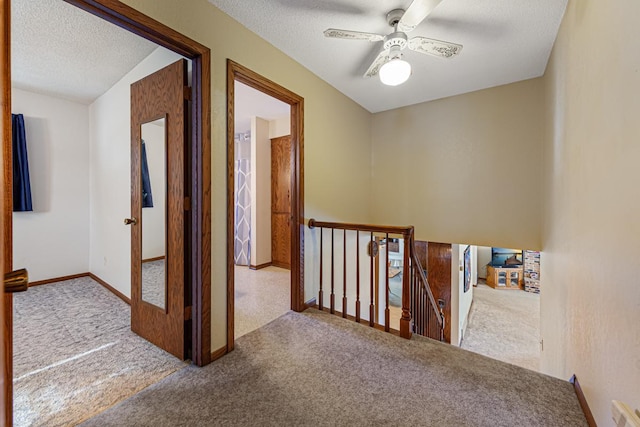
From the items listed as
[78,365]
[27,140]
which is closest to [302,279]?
[78,365]

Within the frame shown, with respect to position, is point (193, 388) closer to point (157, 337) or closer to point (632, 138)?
point (157, 337)

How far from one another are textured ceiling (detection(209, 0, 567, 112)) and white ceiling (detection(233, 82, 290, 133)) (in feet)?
3.43

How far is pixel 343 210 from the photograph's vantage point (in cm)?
321

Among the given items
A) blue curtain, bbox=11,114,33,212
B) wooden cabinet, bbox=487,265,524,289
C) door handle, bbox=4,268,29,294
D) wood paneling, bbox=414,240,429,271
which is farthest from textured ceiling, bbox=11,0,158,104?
wooden cabinet, bbox=487,265,524,289

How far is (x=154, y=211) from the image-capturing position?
79.7 inches

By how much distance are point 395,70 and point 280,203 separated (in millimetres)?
3095

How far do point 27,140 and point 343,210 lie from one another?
3992 millimetres

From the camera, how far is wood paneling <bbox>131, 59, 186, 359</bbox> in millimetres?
1770

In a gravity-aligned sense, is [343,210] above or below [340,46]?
below

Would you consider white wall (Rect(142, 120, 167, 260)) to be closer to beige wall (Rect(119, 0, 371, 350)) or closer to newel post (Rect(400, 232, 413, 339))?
beige wall (Rect(119, 0, 371, 350))

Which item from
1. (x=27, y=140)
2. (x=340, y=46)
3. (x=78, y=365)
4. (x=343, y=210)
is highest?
(x=340, y=46)

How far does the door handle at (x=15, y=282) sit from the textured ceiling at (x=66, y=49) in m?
2.22

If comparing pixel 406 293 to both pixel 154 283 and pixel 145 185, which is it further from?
pixel 145 185

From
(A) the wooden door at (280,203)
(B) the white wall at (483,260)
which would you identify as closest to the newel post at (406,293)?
(A) the wooden door at (280,203)
